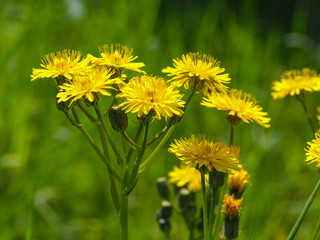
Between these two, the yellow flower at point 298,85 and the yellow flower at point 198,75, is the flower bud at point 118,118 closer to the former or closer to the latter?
the yellow flower at point 198,75

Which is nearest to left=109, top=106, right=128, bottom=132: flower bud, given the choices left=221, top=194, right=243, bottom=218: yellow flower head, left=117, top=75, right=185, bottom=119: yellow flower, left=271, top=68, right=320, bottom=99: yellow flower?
left=117, top=75, right=185, bottom=119: yellow flower

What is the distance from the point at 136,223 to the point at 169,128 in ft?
4.36

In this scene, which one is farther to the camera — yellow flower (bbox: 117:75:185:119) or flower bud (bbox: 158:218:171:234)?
flower bud (bbox: 158:218:171:234)

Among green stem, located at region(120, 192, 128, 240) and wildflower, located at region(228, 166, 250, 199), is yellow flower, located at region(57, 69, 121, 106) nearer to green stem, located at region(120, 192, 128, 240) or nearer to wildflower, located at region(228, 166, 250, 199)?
green stem, located at region(120, 192, 128, 240)

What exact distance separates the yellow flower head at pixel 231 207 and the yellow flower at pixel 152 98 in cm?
39

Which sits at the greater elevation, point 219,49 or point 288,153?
point 219,49

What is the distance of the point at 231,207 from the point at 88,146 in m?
1.63

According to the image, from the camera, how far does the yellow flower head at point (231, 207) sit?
147 centimetres

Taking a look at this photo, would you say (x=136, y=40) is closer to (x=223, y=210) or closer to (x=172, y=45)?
(x=172, y=45)

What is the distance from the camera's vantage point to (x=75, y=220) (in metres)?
2.58

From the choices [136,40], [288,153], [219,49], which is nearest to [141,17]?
[136,40]

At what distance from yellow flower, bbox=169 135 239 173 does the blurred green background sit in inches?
24.5

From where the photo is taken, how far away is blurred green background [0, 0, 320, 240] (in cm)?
246

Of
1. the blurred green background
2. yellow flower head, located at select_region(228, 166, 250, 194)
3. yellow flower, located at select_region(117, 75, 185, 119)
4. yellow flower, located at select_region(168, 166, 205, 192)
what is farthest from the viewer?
the blurred green background
